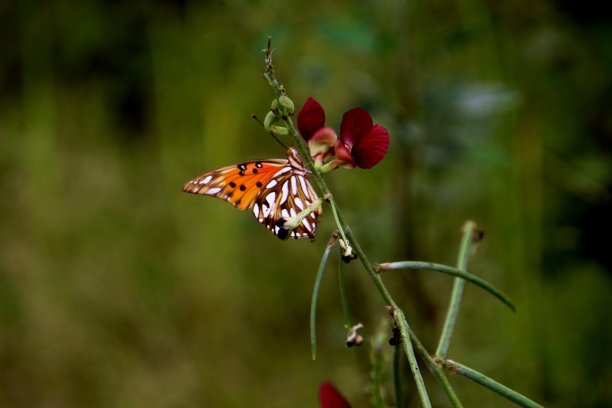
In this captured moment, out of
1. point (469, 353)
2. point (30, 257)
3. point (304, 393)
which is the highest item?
point (30, 257)

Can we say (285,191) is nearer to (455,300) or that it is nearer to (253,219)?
(455,300)

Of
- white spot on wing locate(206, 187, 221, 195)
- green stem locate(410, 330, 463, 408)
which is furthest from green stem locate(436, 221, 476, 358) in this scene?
white spot on wing locate(206, 187, 221, 195)

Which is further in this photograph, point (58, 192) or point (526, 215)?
point (58, 192)

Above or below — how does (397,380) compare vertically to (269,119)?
below

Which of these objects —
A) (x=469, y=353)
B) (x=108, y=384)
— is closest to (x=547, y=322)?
(x=469, y=353)

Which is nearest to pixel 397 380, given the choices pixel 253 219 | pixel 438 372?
pixel 438 372

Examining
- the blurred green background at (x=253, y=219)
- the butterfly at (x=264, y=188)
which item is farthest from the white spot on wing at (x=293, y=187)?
the blurred green background at (x=253, y=219)

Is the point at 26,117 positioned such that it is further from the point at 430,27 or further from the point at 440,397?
the point at 440,397
